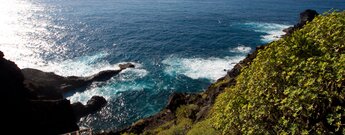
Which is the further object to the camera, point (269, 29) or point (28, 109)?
point (269, 29)

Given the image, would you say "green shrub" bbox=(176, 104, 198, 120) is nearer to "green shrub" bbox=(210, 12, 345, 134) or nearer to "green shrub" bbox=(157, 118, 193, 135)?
"green shrub" bbox=(157, 118, 193, 135)

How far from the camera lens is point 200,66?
7312cm

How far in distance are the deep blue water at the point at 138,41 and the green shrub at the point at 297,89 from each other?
125 feet

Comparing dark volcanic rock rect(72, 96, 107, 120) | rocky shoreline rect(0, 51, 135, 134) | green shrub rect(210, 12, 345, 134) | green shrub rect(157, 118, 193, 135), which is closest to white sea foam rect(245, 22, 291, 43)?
dark volcanic rock rect(72, 96, 107, 120)

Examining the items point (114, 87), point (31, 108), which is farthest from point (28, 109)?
point (114, 87)

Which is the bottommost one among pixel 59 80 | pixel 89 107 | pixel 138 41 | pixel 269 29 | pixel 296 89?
pixel 89 107

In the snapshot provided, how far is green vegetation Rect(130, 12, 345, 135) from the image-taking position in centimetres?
1372

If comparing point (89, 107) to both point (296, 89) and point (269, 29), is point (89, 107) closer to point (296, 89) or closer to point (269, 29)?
point (296, 89)

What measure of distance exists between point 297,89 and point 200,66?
58.7 m

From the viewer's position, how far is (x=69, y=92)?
6494 centimetres

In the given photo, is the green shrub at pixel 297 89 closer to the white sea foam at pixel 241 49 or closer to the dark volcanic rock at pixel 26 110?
the dark volcanic rock at pixel 26 110

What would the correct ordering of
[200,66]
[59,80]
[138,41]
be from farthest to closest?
[138,41] → [200,66] → [59,80]

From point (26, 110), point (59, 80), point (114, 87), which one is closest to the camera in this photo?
point (26, 110)

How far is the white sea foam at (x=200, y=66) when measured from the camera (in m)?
68.7
